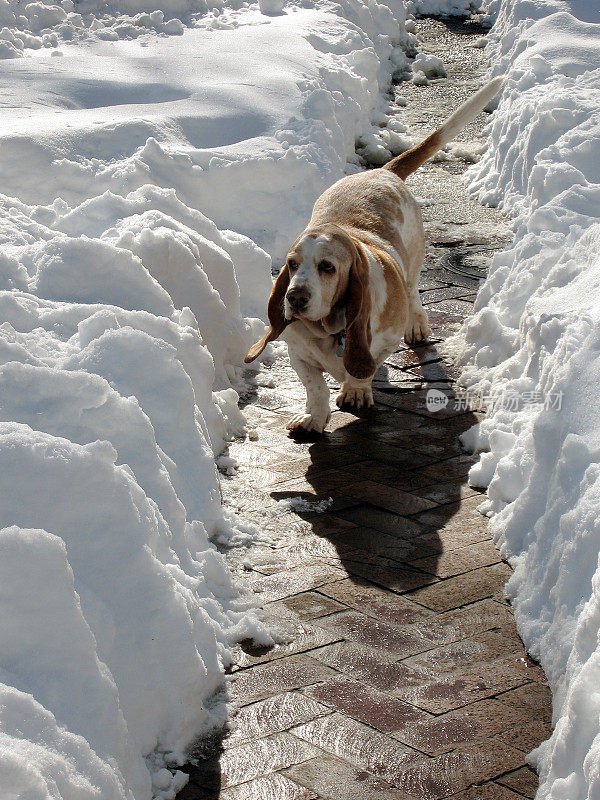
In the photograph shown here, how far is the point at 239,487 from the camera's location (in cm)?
406

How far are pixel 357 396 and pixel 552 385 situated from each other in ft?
4.51

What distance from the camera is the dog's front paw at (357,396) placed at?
476cm

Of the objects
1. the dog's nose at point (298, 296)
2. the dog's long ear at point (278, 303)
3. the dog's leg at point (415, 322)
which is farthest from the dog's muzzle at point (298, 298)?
the dog's leg at point (415, 322)

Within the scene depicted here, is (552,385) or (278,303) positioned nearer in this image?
(552,385)

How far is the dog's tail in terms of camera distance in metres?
5.72

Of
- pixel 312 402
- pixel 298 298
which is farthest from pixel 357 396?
pixel 298 298

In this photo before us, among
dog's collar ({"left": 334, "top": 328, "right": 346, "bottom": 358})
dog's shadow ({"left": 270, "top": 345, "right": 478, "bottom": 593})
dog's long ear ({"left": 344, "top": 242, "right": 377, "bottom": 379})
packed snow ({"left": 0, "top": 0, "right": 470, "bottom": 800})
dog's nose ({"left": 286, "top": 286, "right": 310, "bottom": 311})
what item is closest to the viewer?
packed snow ({"left": 0, "top": 0, "right": 470, "bottom": 800})

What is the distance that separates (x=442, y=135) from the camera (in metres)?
5.82

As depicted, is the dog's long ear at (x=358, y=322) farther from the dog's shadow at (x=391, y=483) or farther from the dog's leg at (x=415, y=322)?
the dog's leg at (x=415, y=322)

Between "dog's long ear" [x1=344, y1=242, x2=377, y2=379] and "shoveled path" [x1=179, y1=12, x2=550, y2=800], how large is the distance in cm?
32

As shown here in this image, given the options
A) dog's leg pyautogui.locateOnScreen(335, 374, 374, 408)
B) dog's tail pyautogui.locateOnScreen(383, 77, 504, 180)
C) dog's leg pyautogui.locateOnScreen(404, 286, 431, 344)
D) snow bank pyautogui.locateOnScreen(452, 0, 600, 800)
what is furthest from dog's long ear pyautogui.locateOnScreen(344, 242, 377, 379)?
dog's tail pyautogui.locateOnScreen(383, 77, 504, 180)

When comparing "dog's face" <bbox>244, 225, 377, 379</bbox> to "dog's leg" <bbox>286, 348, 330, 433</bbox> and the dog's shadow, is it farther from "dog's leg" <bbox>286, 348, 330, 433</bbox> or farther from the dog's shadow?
the dog's shadow

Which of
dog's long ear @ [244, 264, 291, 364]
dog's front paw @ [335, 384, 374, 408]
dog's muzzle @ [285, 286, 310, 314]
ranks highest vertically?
dog's muzzle @ [285, 286, 310, 314]

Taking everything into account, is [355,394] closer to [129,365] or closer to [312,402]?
[312,402]
